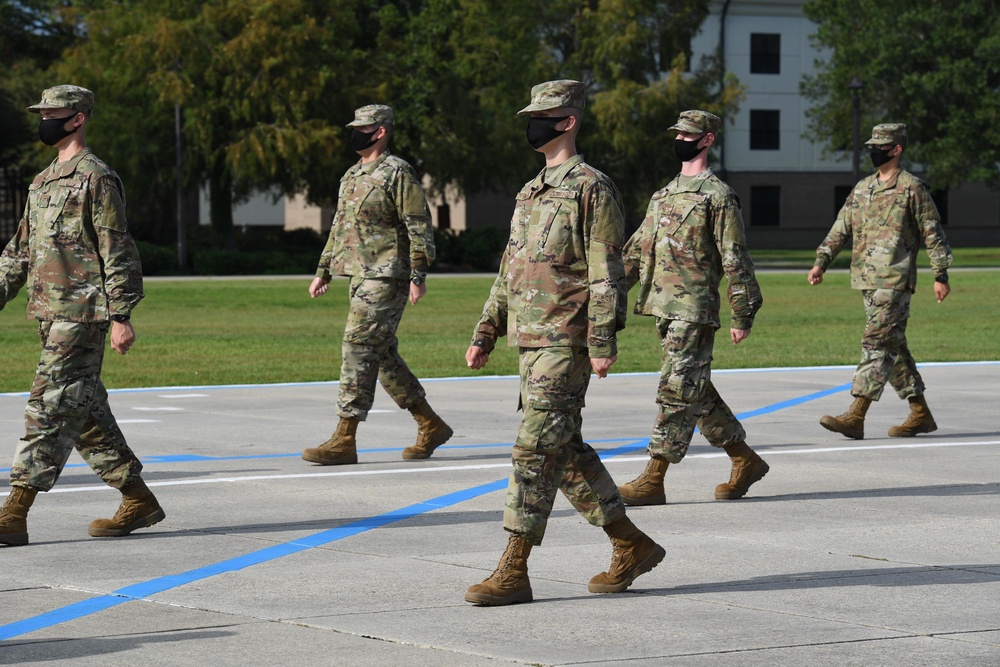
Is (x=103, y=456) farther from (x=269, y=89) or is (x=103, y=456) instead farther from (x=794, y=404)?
(x=269, y=89)

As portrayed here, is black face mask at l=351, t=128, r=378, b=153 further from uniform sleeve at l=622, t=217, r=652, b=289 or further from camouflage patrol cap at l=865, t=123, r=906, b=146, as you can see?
camouflage patrol cap at l=865, t=123, r=906, b=146

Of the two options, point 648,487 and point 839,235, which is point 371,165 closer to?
point 648,487

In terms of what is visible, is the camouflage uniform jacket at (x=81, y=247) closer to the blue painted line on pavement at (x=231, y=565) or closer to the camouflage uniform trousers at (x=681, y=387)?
the blue painted line on pavement at (x=231, y=565)

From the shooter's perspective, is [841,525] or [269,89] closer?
[841,525]

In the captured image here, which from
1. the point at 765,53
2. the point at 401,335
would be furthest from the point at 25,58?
the point at 401,335

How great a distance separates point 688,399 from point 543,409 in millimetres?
2425

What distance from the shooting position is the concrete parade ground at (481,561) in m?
5.58

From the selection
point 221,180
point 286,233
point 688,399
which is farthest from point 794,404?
point 286,233

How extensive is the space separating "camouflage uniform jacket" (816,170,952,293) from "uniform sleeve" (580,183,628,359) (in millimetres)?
5058

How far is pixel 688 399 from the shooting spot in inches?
338

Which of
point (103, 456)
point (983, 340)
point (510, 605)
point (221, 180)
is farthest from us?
point (221, 180)

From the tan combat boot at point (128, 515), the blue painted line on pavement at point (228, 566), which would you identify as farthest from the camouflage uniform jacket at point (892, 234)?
the tan combat boot at point (128, 515)

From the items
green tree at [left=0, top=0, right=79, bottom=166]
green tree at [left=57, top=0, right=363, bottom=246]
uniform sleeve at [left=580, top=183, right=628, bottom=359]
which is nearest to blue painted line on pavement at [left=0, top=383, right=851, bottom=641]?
uniform sleeve at [left=580, top=183, right=628, bottom=359]

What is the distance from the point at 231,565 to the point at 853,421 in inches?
220
